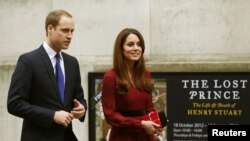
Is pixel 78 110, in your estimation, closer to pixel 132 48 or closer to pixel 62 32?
pixel 62 32

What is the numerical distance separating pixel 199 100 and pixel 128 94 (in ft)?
7.21

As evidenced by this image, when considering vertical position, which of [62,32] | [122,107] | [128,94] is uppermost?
[62,32]

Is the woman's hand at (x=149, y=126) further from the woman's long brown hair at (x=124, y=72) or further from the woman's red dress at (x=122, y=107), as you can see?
the woman's long brown hair at (x=124, y=72)

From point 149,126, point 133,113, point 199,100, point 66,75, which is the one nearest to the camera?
point 66,75

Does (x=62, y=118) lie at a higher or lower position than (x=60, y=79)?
lower

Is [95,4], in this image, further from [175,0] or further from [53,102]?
[53,102]

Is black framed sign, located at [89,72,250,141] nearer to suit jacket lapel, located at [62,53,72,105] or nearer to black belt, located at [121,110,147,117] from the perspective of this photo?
black belt, located at [121,110,147,117]

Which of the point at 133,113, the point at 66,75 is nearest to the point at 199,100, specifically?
the point at 133,113

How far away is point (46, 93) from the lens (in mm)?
3389

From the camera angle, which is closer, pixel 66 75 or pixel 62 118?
pixel 62 118

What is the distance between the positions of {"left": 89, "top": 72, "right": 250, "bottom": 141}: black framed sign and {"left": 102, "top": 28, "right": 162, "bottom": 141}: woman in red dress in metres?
1.96

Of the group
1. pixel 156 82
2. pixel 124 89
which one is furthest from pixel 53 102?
pixel 156 82

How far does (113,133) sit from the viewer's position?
12.5ft

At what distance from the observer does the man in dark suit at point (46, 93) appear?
3.29 metres
